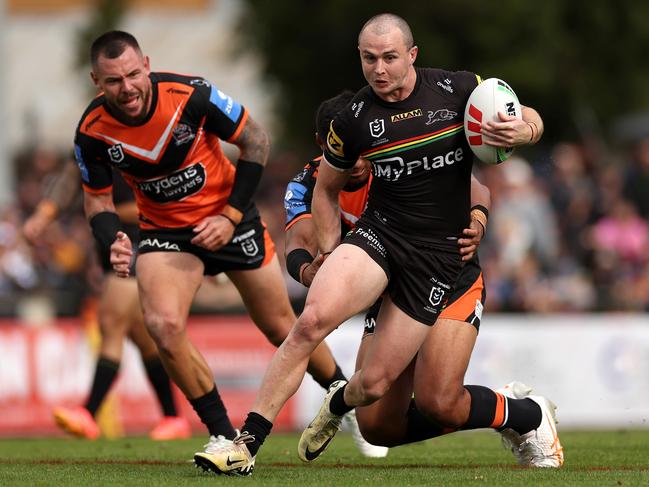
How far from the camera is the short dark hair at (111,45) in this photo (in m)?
→ 8.58

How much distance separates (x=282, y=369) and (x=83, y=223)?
49.5 feet

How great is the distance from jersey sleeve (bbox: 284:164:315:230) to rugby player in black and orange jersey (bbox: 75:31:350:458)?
1.53 feet

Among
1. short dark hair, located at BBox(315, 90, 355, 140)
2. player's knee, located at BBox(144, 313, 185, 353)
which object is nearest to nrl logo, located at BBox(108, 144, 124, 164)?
player's knee, located at BBox(144, 313, 185, 353)

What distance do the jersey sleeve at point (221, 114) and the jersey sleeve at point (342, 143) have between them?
1.45 metres

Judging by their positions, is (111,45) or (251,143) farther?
(251,143)

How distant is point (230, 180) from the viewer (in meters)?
9.45

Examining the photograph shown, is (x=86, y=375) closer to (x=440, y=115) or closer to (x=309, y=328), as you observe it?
(x=309, y=328)

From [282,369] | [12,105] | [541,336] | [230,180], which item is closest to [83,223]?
[541,336]

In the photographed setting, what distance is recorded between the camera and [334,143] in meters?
7.72

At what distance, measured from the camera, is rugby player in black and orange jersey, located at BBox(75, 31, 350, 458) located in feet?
28.8

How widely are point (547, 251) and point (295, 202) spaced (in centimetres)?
825

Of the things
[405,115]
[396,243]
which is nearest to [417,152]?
[405,115]

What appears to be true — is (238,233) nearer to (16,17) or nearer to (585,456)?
(585,456)

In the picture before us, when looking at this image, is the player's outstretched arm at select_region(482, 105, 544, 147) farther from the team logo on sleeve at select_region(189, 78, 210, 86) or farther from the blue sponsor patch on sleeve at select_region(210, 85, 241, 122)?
the team logo on sleeve at select_region(189, 78, 210, 86)
